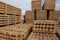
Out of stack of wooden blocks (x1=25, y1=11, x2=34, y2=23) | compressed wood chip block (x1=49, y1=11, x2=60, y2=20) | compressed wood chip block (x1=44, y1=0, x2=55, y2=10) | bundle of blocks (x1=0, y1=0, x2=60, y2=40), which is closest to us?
bundle of blocks (x1=0, y1=0, x2=60, y2=40)

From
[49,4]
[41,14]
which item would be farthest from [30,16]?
[49,4]

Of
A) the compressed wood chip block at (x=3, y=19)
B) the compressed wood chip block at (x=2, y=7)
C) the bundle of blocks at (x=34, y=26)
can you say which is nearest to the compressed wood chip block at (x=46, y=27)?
the bundle of blocks at (x=34, y=26)

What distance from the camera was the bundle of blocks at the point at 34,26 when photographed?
150 inches

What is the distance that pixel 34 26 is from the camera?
16.1 feet

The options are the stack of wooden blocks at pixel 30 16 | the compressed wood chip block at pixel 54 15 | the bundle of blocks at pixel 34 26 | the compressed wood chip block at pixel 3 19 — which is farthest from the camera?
A: the stack of wooden blocks at pixel 30 16

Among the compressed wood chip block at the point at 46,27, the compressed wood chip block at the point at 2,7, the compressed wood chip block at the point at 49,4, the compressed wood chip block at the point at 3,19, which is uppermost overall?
the compressed wood chip block at the point at 49,4

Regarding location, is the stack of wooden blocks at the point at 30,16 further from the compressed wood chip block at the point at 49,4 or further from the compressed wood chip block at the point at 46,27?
the compressed wood chip block at the point at 46,27

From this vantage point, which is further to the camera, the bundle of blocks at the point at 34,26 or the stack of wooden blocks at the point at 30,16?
the stack of wooden blocks at the point at 30,16

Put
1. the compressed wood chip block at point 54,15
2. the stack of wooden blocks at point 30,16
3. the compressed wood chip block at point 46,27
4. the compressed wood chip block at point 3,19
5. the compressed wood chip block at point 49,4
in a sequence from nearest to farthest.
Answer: the compressed wood chip block at point 46,27, the compressed wood chip block at point 3,19, the compressed wood chip block at point 49,4, the compressed wood chip block at point 54,15, the stack of wooden blocks at point 30,16

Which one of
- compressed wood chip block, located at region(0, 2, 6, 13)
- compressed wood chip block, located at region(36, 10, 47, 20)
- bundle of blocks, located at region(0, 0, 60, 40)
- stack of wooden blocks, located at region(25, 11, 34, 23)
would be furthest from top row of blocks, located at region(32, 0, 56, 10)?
compressed wood chip block, located at region(0, 2, 6, 13)

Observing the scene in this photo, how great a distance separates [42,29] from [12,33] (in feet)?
5.38

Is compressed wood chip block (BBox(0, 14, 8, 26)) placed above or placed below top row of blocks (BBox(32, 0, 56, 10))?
below

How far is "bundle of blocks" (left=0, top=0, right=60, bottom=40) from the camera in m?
3.80

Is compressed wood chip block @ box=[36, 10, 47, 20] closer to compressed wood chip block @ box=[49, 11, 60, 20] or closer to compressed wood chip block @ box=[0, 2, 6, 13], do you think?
compressed wood chip block @ box=[49, 11, 60, 20]
